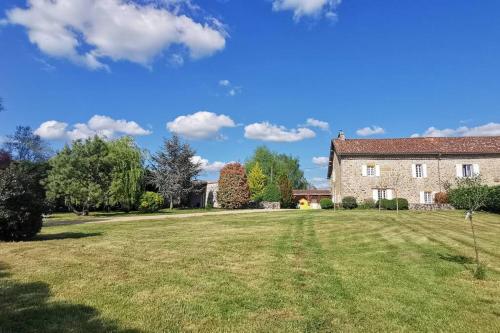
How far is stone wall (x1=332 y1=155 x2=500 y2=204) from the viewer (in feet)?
111

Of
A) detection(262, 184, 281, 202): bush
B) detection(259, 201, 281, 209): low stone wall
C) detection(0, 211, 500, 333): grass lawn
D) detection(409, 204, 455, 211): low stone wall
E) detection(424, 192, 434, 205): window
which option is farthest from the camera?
detection(262, 184, 281, 202): bush

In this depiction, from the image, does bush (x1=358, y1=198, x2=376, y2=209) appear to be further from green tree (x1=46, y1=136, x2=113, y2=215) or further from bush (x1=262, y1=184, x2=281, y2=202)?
green tree (x1=46, y1=136, x2=113, y2=215)

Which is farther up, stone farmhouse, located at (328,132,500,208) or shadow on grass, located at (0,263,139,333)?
stone farmhouse, located at (328,132,500,208)

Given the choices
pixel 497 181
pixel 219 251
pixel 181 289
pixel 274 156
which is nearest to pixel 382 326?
pixel 181 289

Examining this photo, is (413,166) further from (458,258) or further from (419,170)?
(458,258)

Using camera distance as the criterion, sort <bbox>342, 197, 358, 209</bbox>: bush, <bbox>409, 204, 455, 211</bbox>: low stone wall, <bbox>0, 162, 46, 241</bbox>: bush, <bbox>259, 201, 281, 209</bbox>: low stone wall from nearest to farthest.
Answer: <bbox>0, 162, 46, 241</bbox>: bush < <bbox>409, 204, 455, 211</bbox>: low stone wall < <bbox>342, 197, 358, 209</bbox>: bush < <bbox>259, 201, 281, 209</bbox>: low stone wall

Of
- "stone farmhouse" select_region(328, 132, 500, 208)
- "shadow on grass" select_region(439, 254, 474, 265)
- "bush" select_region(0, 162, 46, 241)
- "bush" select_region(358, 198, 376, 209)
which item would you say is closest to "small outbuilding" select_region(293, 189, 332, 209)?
"stone farmhouse" select_region(328, 132, 500, 208)

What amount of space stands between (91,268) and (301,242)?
6048mm

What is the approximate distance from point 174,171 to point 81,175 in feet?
49.1

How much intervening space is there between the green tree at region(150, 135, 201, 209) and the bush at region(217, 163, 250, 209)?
4370mm

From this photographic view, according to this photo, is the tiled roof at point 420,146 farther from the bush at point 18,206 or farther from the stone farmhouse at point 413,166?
the bush at point 18,206

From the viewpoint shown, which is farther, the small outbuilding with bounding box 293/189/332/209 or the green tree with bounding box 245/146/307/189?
the green tree with bounding box 245/146/307/189

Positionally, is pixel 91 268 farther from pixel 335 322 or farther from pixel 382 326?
pixel 382 326

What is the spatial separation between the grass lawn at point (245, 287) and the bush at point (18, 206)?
3.45 feet
